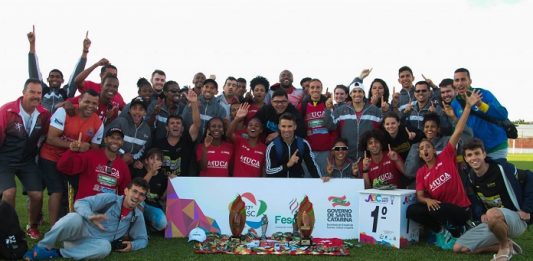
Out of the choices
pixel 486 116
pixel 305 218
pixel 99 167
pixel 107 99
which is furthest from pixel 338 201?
pixel 107 99

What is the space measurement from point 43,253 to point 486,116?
6704 millimetres

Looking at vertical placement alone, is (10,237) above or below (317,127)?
below

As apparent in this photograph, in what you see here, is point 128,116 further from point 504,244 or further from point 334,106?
point 504,244

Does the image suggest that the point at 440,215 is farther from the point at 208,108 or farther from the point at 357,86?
the point at 208,108

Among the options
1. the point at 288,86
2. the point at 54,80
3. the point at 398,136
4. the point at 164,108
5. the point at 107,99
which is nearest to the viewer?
the point at 398,136

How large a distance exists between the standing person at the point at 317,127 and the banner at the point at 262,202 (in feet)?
3.42

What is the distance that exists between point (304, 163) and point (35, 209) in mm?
4250

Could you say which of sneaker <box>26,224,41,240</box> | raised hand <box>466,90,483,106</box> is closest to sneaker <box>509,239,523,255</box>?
raised hand <box>466,90,483,106</box>

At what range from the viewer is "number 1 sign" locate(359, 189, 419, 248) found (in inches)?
261

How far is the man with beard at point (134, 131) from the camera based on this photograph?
782cm

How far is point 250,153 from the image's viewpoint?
798 cm

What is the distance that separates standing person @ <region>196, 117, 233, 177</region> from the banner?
48 centimetres

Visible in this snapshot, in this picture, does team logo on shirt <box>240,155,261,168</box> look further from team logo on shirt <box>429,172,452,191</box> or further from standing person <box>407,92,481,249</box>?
team logo on shirt <box>429,172,452,191</box>

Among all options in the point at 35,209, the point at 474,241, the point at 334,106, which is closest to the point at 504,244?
the point at 474,241
